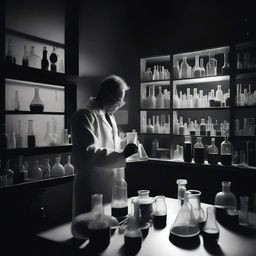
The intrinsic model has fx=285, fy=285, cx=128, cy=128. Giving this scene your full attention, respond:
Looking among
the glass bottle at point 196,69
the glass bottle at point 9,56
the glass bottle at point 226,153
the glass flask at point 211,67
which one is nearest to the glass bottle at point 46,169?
the glass bottle at point 9,56

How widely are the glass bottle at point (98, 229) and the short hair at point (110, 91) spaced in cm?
93

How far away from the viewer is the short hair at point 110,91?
1896 millimetres

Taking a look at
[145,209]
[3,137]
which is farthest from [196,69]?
[145,209]

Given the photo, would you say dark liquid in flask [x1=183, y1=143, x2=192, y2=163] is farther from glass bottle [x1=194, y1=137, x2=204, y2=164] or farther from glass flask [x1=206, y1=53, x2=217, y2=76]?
glass flask [x1=206, y1=53, x2=217, y2=76]

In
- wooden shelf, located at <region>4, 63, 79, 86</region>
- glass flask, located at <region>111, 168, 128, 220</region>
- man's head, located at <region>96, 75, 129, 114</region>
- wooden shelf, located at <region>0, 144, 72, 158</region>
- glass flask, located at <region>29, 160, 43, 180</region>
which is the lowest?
glass flask, located at <region>29, 160, 43, 180</region>

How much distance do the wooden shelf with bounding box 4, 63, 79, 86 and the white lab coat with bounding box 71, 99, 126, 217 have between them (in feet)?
3.25

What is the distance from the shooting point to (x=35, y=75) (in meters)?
2.70

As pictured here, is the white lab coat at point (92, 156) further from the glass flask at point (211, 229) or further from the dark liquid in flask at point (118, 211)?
the glass flask at point (211, 229)

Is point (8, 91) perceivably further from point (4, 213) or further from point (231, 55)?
point (231, 55)

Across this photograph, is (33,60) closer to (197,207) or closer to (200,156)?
(200,156)

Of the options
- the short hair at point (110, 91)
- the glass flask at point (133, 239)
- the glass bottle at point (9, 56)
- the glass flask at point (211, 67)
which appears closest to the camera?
the glass flask at point (133, 239)

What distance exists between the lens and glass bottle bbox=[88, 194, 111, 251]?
3.48 ft

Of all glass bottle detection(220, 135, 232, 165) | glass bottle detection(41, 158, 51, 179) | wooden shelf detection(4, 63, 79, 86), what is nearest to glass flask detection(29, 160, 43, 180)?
glass bottle detection(41, 158, 51, 179)

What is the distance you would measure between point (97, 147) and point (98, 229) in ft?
2.34
